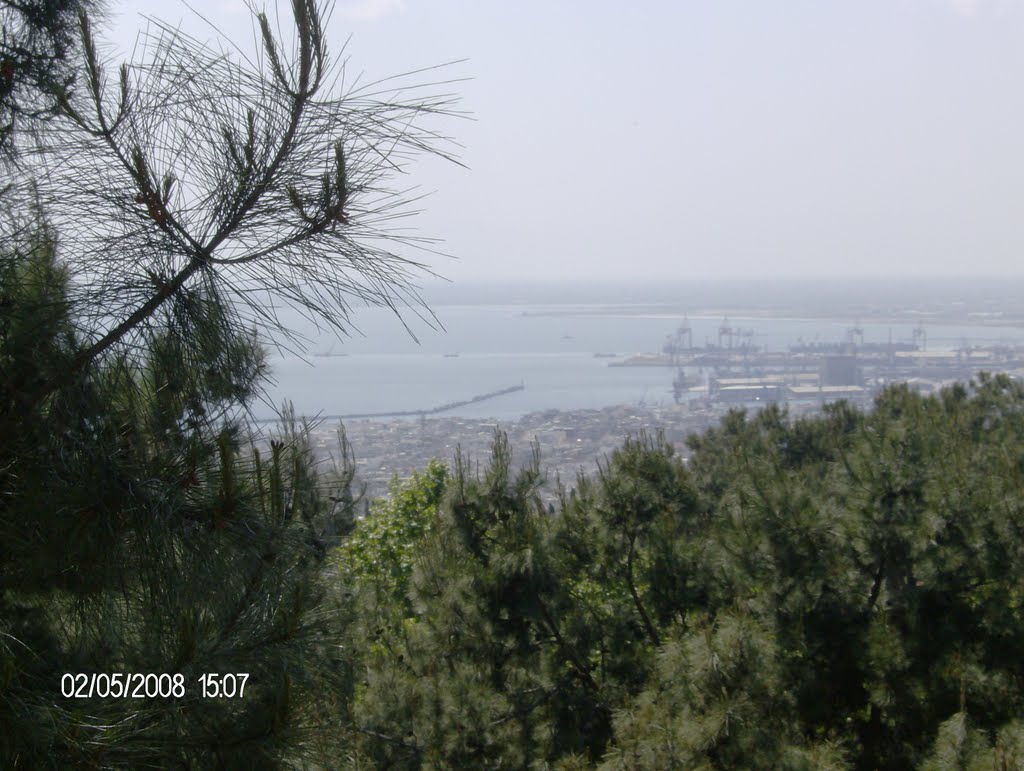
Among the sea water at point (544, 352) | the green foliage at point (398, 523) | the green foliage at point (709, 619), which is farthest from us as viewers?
the sea water at point (544, 352)

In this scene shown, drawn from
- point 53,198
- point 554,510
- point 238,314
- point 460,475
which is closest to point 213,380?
point 238,314

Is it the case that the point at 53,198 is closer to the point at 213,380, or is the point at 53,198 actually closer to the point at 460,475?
the point at 213,380

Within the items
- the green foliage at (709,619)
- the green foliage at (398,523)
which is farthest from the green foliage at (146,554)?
the green foliage at (398,523)

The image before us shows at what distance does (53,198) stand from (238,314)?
19.9 inches

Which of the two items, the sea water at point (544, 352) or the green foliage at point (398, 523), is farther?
the sea water at point (544, 352)

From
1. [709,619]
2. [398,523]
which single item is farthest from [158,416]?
[398,523]

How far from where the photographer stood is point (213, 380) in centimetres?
233
